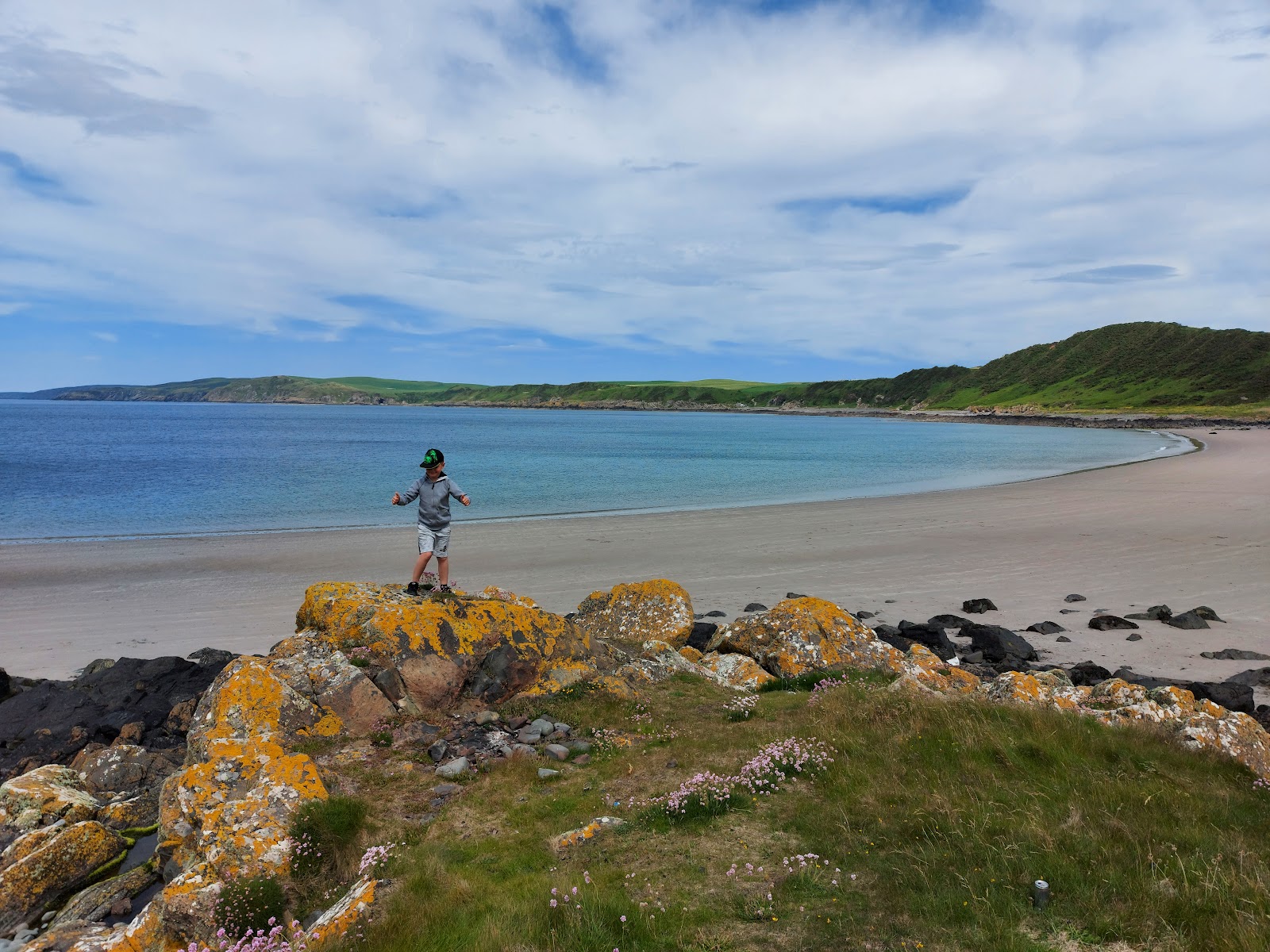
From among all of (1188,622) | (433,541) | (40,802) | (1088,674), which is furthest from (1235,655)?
(40,802)

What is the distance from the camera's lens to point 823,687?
9562 millimetres

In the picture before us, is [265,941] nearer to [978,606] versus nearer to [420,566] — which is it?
[420,566]

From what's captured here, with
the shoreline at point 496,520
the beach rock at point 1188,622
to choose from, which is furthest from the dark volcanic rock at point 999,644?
the shoreline at point 496,520

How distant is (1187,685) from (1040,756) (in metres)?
6.93

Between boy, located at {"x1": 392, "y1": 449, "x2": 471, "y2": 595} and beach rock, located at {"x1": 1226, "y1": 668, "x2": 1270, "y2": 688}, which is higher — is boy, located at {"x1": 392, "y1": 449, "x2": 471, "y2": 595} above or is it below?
above

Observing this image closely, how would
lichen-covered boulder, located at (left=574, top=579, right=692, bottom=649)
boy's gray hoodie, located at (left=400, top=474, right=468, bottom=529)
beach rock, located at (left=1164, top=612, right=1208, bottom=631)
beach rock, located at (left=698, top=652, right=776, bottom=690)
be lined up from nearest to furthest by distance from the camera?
beach rock, located at (left=698, top=652, right=776, bottom=690) → boy's gray hoodie, located at (left=400, top=474, right=468, bottom=529) → lichen-covered boulder, located at (left=574, top=579, right=692, bottom=649) → beach rock, located at (left=1164, top=612, right=1208, bottom=631)

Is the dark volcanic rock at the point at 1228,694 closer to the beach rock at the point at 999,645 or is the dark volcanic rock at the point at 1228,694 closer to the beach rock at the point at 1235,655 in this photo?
the beach rock at the point at 1235,655

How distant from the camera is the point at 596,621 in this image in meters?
13.1

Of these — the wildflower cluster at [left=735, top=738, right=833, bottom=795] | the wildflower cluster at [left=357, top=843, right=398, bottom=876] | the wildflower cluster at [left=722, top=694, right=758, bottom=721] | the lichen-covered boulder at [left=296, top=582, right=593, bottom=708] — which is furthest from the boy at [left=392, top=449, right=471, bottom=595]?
the wildflower cluster at [left=735, top=738, right=833, bottom=795]

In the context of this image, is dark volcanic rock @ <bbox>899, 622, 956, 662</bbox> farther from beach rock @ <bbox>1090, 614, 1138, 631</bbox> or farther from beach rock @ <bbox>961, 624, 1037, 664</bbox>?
beach rock @ <bbox>1090, 614, 1138, 631</bbox>

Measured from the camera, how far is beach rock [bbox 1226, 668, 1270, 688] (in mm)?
11656

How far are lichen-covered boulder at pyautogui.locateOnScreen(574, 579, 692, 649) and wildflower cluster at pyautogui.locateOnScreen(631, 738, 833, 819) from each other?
5.68 m

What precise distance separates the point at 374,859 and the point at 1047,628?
1458 cm

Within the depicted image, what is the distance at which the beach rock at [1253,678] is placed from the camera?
1166 cm
